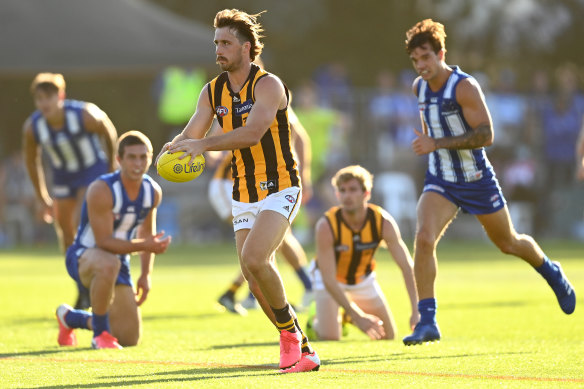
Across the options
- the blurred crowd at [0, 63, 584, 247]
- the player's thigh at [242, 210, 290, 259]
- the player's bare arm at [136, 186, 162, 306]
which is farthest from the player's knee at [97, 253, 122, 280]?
the blurred crowd at [0, 63, 584, 247]

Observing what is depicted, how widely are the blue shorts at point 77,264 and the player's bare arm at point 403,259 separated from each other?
6.85ft

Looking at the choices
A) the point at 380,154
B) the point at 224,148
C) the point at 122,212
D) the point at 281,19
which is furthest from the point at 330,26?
the point at 224,148

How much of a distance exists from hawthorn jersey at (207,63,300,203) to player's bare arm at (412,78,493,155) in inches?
43.2

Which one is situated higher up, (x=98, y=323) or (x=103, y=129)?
(x=103, y=129)

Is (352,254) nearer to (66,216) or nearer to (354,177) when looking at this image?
(354,177)

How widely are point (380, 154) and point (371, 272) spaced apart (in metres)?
14.0

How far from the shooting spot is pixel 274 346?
8820 mm

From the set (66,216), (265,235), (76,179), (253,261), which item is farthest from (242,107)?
(66,216)

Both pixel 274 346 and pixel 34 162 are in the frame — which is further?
pixel 34 162

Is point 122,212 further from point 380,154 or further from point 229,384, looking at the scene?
point 380,154

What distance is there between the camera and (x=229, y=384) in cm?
652

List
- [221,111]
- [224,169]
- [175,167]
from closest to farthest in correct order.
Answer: [175,167]
[221,111]
[224,169]

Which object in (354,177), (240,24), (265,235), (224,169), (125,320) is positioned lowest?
(125,320)

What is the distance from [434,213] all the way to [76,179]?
4368 millimetres
